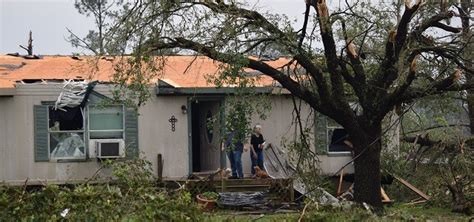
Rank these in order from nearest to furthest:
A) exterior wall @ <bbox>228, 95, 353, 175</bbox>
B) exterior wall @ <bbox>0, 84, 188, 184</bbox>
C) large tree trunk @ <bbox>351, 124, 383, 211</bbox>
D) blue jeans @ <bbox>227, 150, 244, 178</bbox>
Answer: large tree trunk @ <bbox>351, 124, 383, 211</bbox> < exterior wall @ <bbox>0, 84, 188, 184</bbox> < blue jeans @ <bbox>227, 150, 244, 178</bbox> < exterior wall @ <bbox>228, 95, 353, 175</bbox>

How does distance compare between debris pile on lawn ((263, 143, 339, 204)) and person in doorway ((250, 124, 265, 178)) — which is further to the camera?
debris pile on lawn ((263, 143, 339, 204))

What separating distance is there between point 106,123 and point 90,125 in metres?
0.37

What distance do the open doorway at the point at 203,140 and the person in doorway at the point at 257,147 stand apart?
1113 millimetres

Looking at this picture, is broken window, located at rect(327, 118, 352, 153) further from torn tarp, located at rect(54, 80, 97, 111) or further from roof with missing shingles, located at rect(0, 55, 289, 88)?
torn tarp, located at rect(54, 80, 97, 111)

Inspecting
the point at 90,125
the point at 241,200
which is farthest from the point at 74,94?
the point at 241,200

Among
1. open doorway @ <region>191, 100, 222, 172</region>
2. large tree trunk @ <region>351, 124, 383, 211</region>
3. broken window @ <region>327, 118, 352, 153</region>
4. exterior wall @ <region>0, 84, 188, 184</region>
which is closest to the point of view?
large tree trunk @ <region>351, 124, 383, 211</region>

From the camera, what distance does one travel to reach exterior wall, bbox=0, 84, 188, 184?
16.0 metres

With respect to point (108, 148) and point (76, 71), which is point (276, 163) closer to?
point (108, 148)

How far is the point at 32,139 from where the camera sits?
52.8 ft

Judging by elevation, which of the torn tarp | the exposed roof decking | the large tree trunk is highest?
the exposed roof decking

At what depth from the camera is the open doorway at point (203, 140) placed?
17547 millimetres

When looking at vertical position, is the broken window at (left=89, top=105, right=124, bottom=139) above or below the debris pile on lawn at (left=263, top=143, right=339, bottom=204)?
above

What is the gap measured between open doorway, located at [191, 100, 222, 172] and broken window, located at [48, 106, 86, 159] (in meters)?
2.87

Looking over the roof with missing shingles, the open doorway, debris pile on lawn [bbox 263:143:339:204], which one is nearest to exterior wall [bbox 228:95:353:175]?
debris pile on lawn [bbox 263:143:339:204]
